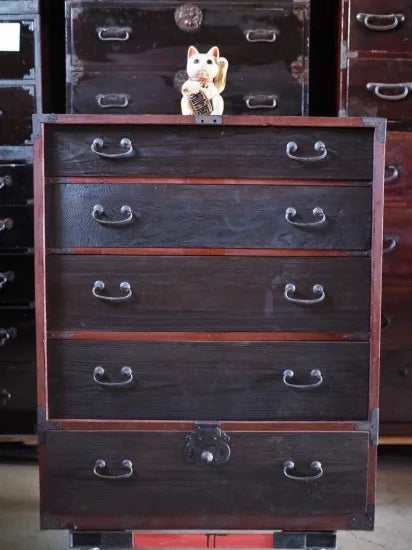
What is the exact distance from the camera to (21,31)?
183 cm

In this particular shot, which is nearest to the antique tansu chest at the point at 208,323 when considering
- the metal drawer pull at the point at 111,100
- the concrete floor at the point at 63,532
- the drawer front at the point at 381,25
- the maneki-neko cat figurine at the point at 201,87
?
the maneki-neko cat figurine at the point at 201,87

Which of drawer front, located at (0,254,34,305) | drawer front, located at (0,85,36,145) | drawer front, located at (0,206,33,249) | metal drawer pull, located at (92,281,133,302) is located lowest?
drawer front, located at (0,254,34,305)

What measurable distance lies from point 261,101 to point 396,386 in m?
0.93

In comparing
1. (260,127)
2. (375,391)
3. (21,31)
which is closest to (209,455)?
(375,391)

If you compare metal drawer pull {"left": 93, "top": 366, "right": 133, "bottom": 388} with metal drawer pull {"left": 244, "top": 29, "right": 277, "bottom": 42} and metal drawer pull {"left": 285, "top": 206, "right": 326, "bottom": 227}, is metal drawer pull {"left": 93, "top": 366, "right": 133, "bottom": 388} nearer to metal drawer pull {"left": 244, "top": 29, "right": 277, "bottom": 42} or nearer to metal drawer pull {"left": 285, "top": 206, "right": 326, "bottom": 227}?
metal drawer pull {"left": 285, "top": 206, "right": 326, "bottom": 227}

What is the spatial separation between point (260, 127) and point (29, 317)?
38.0 inches

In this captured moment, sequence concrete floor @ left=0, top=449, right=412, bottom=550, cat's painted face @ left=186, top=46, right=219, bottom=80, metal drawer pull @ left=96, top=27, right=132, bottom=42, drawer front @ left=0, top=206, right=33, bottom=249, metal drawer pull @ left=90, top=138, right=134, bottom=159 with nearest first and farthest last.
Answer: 1. metal drawer pull @ left=90, top=138, right=134, bottom=159
2. cat's painted face @ left=186, top=46, right=219, bottom=80
3. concrete floor @ left=0, top=449, right=412, bottom=550
4. metal drawer pull @ left=96, top=27, right=132, bottom=42
5. drawer front @ left=0, top=206, right=33, bottom=249

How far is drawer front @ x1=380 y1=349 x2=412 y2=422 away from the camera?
192 cm

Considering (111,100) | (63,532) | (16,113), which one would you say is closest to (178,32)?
(111,100)

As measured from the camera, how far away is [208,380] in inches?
55.7

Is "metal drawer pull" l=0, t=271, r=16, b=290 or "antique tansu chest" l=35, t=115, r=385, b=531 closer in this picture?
"antique tansu chest" l=35, t=115, r=385, b=531

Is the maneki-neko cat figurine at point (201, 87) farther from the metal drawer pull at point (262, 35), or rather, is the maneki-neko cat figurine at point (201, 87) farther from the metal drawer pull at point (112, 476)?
the metal drawer pull at point (112, 476)

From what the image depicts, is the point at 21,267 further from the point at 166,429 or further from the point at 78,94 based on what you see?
the point at 166,429

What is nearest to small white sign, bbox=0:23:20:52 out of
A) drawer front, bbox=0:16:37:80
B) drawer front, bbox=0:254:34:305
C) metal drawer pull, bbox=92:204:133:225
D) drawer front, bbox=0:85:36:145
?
drawer front, bbox=0:16:37:80
